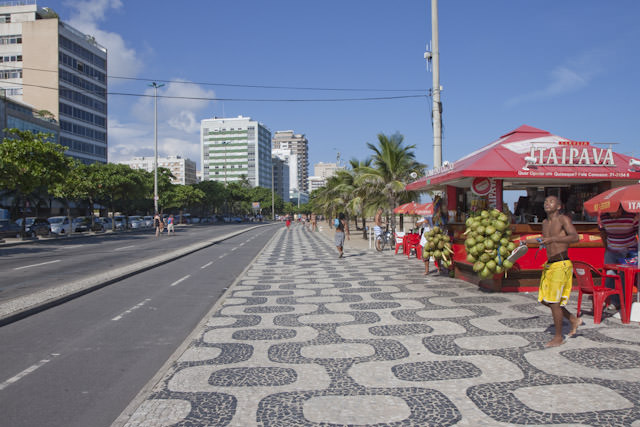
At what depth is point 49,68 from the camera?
6506 centimetres

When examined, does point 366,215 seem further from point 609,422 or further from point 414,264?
point 609,422

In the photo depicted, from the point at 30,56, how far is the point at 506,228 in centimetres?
7579

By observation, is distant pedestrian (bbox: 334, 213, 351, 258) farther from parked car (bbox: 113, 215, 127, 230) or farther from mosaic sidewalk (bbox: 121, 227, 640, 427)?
parked car (bbox: 113, 215, 127, 230)

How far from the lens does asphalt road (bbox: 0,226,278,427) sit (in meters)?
4.00

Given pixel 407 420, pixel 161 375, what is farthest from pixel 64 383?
pixel 407 420

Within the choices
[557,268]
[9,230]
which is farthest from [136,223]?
[557,268]

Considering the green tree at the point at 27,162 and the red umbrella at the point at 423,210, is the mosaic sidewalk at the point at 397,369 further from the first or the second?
the green tree at the point at 27,162

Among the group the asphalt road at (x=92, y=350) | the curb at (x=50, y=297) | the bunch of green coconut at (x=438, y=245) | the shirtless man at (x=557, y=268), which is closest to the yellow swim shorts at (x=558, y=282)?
the shirtless man at (x=557, y=268)

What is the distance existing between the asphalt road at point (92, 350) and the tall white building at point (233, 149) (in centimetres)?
15774

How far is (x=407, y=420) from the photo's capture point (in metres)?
3.61

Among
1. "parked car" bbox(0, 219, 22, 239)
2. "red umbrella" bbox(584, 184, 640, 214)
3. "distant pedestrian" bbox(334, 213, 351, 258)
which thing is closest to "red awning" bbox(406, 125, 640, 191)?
"red umbrella" bbox(584, 184, 640, 214)

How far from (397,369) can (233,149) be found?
168m

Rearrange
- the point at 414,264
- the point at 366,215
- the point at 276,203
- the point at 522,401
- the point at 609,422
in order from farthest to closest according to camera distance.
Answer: the point at 276,203 → the point at 366,215 → the point at 414,264 → the point at 522,401 → the point at 609,422

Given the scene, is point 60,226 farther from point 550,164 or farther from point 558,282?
point 558,282
